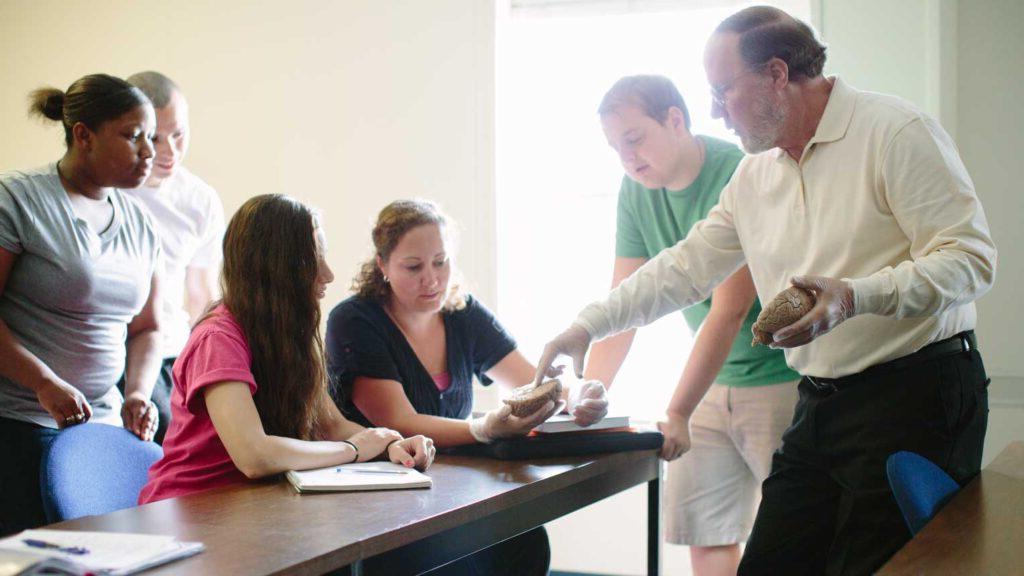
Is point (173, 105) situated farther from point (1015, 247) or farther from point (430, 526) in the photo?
point (1015, 247)

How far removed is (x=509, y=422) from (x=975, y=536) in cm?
96

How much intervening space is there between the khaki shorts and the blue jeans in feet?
4.84

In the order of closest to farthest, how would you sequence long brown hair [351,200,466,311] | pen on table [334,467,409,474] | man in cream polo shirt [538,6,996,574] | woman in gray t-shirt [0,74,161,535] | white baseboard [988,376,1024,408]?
man in cream polo shirt [538,6,996,574] < pen on table [334,467,409,474] < woman in gray t-shirt [0,74,161,535] < long brown hair [351,200,466,311] < white baseboard [988,376,1024,408]

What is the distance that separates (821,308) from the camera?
1.54 meters

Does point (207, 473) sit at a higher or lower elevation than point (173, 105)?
lower

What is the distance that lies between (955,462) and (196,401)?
1.35 metres

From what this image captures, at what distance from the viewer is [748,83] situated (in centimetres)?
189

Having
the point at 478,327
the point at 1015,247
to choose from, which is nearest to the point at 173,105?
the point at 478,327

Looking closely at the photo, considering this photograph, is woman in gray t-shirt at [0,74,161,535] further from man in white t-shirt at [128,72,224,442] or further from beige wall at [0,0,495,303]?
beige wall at [0,0,495,303]

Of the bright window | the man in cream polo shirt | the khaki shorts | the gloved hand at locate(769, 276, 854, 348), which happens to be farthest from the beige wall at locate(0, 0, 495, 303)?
the gloved hand at locate(769, 276, 854, 348)

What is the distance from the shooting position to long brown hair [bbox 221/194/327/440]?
195 centimetres

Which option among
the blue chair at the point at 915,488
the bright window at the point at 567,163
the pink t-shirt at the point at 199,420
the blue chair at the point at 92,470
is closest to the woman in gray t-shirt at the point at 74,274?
the blue chair at the point at 92,470

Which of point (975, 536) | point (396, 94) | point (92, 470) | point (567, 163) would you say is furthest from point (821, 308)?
point (396, 94)

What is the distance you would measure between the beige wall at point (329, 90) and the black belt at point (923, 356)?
87.2 inches
